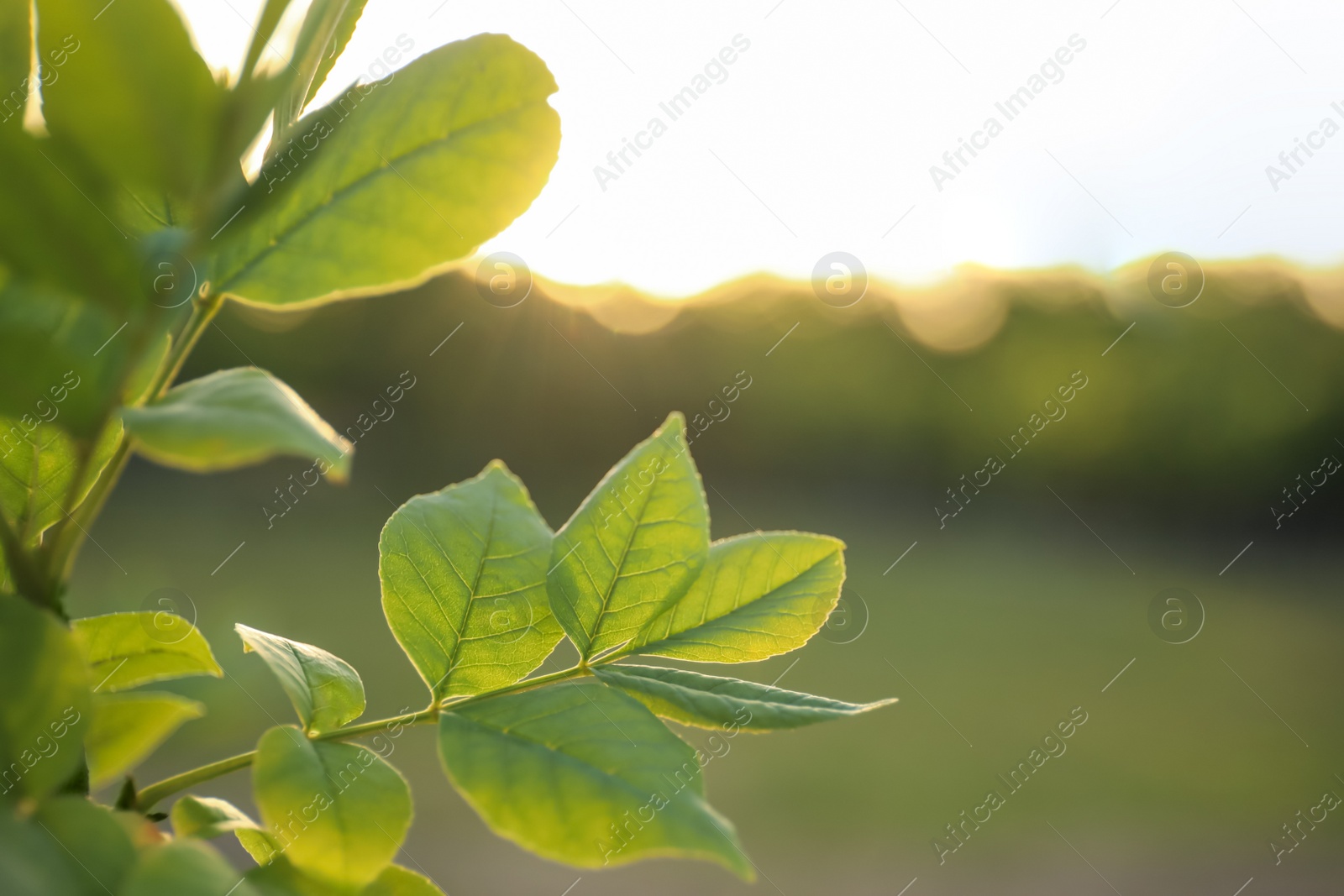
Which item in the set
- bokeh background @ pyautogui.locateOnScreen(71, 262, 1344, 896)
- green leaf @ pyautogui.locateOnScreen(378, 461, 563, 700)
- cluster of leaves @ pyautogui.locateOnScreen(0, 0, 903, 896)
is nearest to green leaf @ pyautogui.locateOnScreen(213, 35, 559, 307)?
cluster of leaves @ pyautogui.locateOnScreen(0, 0, 903, 896)

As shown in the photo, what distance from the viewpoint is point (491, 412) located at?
12.6 meters

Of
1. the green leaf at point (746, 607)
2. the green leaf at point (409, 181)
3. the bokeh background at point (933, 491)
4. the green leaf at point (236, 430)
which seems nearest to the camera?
the green leaf at point (236, 430)

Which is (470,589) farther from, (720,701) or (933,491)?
(933,491)

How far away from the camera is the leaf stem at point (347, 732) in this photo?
13.0 inches

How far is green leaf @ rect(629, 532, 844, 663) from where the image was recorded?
433 millimetres

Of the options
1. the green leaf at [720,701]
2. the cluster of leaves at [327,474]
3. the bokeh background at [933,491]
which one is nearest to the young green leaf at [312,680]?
the cluster of leaves at [327,474]

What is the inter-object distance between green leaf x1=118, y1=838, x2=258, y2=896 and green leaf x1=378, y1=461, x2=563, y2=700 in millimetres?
157

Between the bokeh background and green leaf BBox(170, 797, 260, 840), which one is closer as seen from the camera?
green leaf BBox(170, 797, 260, 840)

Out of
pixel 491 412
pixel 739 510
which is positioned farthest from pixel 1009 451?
pixel 491 412

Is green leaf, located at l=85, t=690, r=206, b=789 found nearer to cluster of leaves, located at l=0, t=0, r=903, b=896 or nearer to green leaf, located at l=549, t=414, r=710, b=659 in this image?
cluster of leaves, located at l=0, t=0, r=903, b=896

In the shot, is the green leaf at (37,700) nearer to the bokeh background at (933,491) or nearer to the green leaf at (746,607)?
the green leaf at (746,607)

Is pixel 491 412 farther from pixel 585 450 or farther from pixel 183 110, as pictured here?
pixel 183 110

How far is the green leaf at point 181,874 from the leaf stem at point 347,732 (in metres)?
0.05

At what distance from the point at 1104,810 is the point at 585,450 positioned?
8346 millimetres
